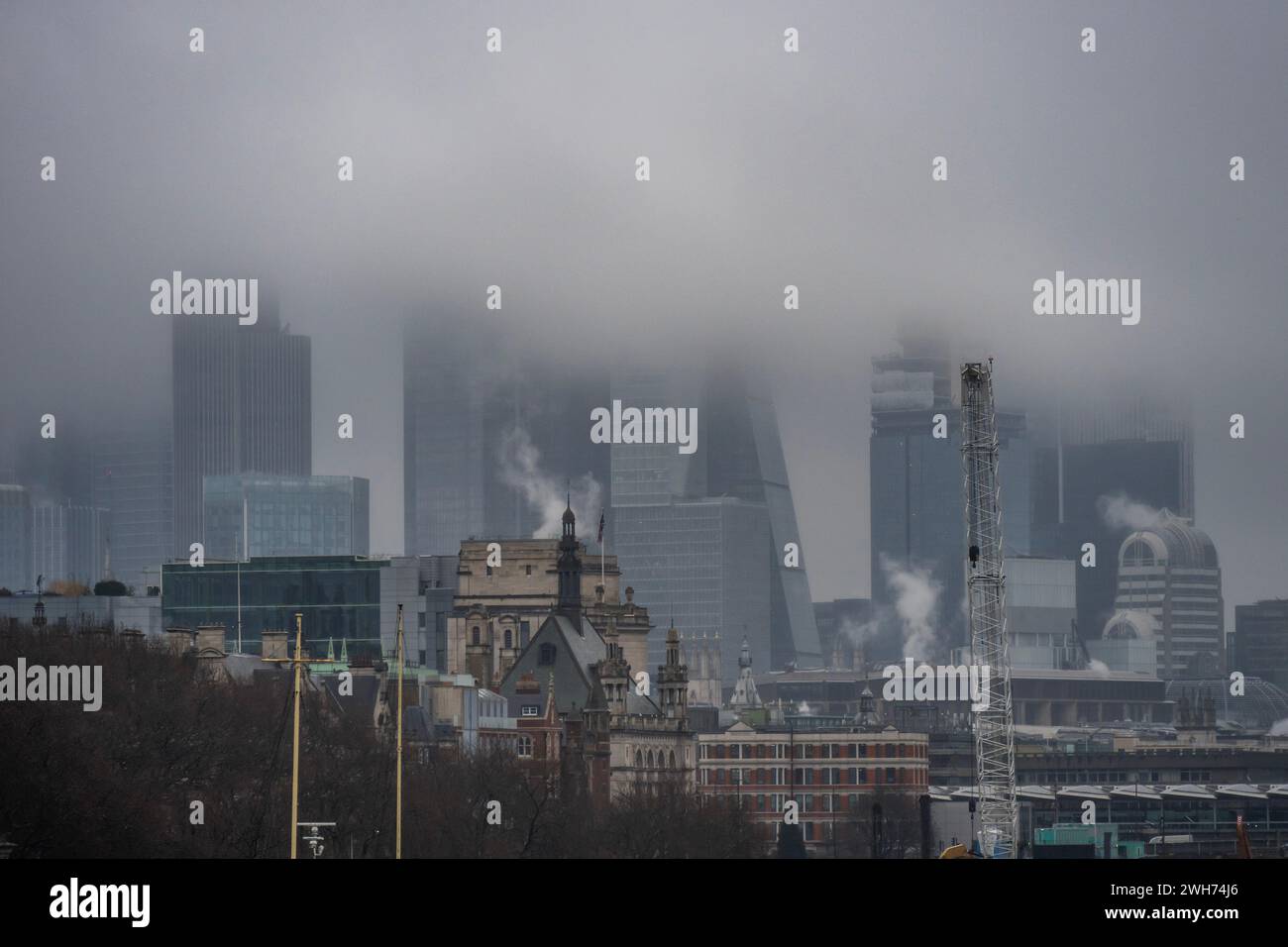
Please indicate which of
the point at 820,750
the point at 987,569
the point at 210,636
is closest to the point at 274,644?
the point at 210,636

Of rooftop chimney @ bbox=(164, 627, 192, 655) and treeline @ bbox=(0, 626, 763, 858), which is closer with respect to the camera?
treeline @ bbox=(0, 626, 763, 858)

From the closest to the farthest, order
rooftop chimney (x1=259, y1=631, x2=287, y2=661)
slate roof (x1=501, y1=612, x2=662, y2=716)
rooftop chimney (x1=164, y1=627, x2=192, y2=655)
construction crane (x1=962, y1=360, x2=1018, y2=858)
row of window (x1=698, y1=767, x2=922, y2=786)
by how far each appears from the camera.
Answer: rooftop chimney (x1=164, y1=627, x2=192, y2=655) < construction crane (x1=962, y1=360, x2=1018, y2=858) < rooftop chimney (x1=259, y1=631, x2=287, y2=661) < slate roof (x1=501, y1=612, x2=662, y2=716) < row of window (x1=698, y1=767, x2=922, y2=786)

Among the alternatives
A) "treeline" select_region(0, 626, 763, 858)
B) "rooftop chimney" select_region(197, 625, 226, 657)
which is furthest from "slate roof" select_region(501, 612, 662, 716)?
"treeline" select_region(0, 626, 763, 858)

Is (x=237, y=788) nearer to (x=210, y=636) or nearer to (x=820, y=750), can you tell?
(x=210, y=636)

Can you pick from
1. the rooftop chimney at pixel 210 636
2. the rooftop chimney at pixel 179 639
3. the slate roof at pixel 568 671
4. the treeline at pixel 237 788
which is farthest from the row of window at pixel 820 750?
the treeline at pixel 237 788

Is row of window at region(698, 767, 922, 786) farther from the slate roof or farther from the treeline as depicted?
the treeline

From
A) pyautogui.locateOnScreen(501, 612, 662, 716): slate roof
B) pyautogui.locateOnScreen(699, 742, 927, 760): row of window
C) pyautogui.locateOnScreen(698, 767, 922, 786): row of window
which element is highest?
pyautogui.locateOnScreen(501, 612, 662, 716): slate roof

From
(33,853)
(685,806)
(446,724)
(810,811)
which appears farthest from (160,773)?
(810,811)
